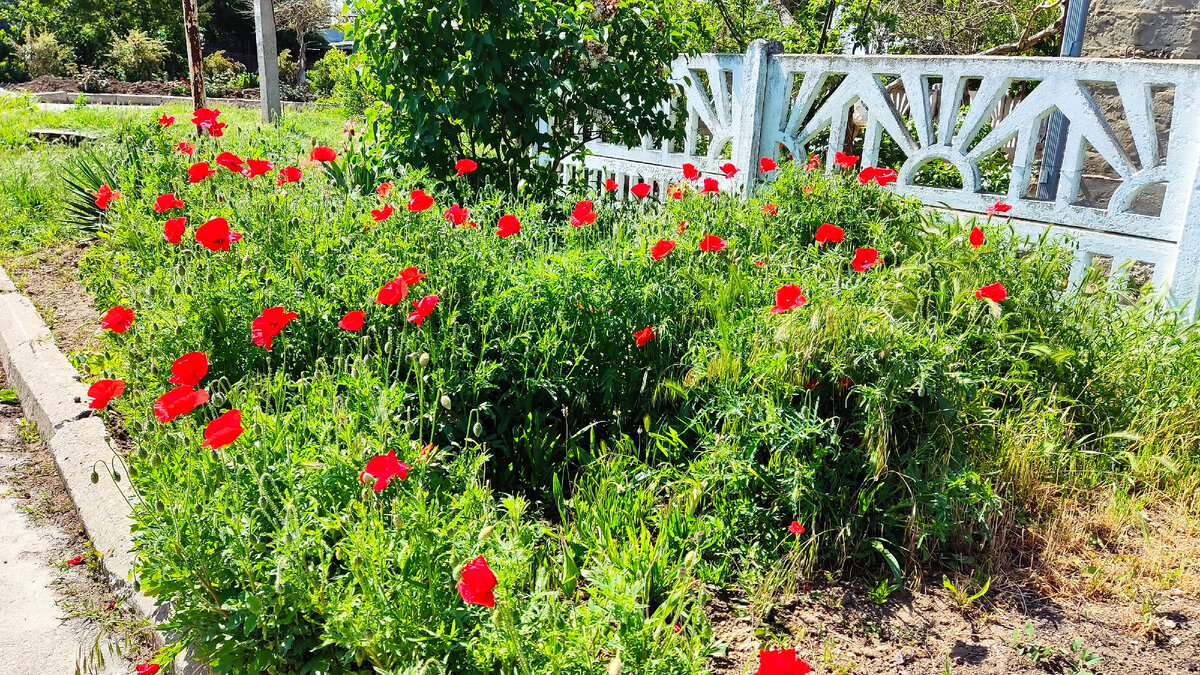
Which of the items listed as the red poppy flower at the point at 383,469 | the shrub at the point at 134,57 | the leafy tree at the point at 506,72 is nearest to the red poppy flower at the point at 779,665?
the red poppy flower at the point at 383,469

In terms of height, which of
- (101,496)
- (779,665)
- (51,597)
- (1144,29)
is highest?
(1144,29)

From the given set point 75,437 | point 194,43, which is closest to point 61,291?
point 75,437

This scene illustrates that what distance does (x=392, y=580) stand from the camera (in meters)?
1.90

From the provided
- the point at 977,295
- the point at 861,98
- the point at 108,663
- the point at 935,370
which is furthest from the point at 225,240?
the point at 861,98

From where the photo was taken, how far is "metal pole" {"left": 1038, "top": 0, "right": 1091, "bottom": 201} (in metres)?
4.74

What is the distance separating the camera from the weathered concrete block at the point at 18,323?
420 cm

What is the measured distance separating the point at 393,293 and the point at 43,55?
24805mm

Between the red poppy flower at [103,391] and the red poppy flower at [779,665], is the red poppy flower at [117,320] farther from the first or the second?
the red poppy flower at [779,665]

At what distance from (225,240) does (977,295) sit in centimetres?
273

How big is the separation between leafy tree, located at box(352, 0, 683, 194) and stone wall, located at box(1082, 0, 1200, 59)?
2.86 metres

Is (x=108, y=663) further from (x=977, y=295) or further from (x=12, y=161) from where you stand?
(x=12, y=161)

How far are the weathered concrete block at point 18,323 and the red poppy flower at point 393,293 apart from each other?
2.52m

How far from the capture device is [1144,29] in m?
5.40

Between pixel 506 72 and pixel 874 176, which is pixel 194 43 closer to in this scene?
pixel 506 72
